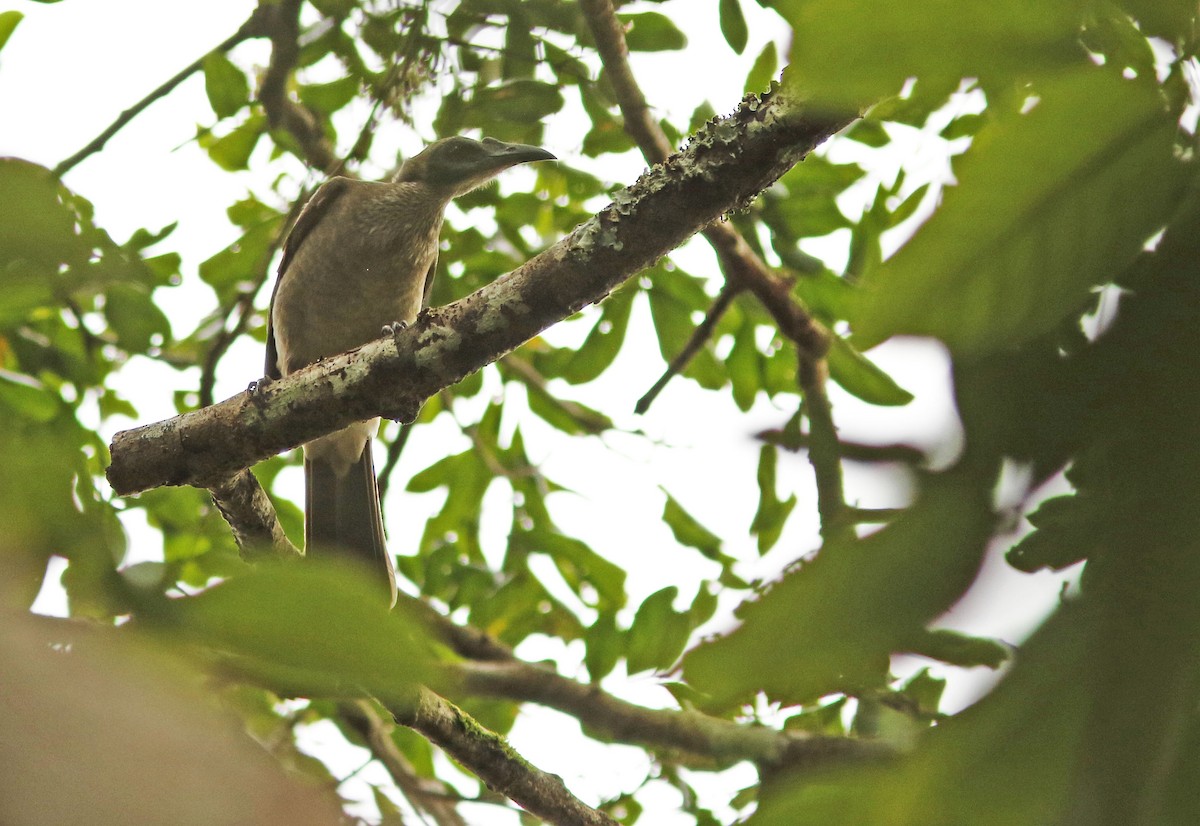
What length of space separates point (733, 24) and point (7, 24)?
7.59 ft

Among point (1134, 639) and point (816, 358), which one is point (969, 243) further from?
point (816, 358)

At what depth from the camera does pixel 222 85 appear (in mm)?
3637

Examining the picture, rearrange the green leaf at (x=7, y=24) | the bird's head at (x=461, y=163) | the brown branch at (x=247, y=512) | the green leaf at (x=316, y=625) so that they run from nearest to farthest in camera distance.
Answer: the green leaf at (x=316, y=625) → the green leaf at (x=7, y=24) → the brown branch at (x=247, y=512) → the bird's head at (x=461, y=163)

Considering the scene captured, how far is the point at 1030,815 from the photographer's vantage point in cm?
46

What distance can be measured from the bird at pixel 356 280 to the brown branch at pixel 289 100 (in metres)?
0.17

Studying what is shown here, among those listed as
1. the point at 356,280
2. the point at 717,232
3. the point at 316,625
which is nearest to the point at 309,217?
the point at 356,280

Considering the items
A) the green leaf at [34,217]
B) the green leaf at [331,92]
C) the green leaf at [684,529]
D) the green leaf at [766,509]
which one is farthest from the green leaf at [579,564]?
the green leaf at [34,217]

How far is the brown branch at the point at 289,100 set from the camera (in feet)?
11.6

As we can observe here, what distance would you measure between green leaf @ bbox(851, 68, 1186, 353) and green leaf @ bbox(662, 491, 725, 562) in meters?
3.42

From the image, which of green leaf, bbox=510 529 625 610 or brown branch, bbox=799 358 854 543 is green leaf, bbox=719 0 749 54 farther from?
brown branch, bbox=799 358 854 543

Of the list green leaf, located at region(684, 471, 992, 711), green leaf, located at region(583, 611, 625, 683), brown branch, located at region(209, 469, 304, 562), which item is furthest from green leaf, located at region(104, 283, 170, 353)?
green leaf, located at region(684, 471, 992, 711)

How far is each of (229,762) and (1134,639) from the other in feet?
1.25

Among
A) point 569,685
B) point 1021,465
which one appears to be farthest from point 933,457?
point 569,685

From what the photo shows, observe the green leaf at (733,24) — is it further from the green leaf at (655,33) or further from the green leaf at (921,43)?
the green leaf at (921,43)
